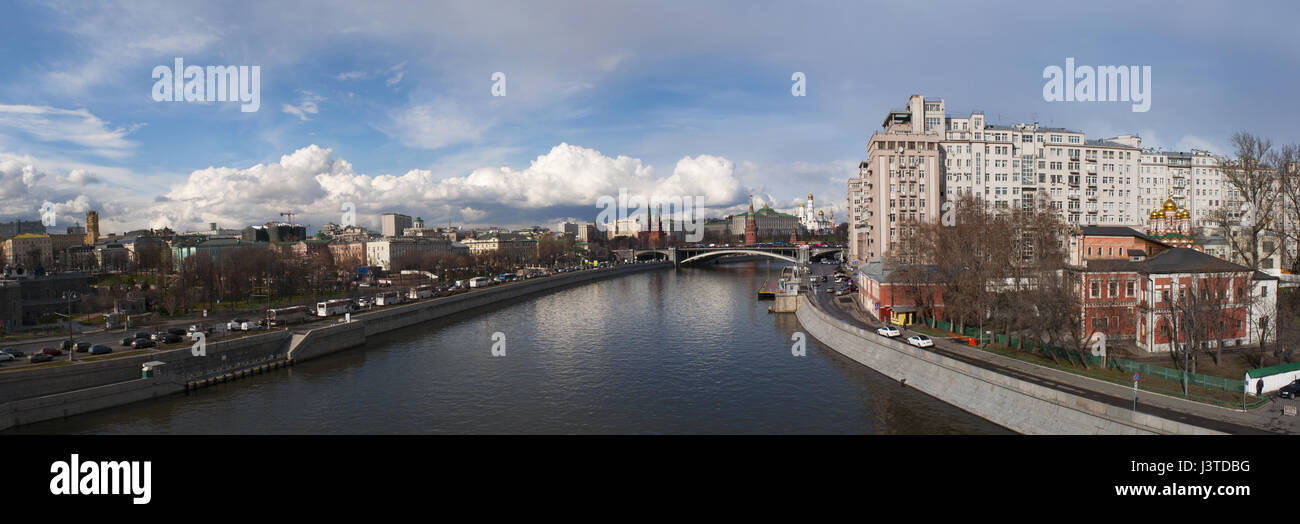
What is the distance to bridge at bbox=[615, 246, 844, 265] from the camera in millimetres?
97812

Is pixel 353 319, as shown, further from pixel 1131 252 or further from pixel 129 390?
pixel 1131 252

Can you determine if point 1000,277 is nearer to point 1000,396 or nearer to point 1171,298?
point 1171,298

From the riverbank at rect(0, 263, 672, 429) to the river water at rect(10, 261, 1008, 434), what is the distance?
0.58 meters

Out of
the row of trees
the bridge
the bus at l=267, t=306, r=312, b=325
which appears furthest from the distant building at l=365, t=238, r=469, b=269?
the row of trees

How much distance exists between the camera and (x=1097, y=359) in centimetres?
2066

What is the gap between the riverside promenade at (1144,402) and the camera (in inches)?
539

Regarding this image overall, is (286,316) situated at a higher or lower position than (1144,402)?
higher

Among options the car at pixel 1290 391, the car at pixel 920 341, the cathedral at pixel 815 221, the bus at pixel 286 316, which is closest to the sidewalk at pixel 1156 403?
the car at pixel 1290 391

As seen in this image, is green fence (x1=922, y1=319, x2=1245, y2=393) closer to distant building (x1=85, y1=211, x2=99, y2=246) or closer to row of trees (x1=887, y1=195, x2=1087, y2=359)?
row of trees (x1=887, y1=195, x2=1087, y2=359)

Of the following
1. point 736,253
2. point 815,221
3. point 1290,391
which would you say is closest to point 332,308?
point 1290,391

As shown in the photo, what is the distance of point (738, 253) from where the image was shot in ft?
333

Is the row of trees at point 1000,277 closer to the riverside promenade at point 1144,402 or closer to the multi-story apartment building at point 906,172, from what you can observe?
the riverside promenade at point 1144,402

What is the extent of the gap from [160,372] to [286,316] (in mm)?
12943

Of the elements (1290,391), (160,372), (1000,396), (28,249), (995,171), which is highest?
(995,171)
